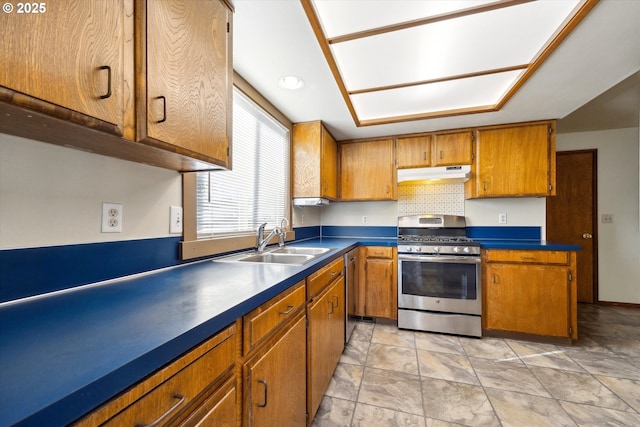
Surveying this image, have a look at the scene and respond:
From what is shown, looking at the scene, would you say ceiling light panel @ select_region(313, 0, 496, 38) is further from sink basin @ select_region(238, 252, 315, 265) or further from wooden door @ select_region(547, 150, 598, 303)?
wooden door @ select_region(547, 150, 598, 303)

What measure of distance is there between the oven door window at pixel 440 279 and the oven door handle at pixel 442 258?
0.11ft

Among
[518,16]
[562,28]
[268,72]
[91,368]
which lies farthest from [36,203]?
[562,28]

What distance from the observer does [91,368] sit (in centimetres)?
44

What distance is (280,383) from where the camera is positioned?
42.6 inches

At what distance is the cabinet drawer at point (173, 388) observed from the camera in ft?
1.50

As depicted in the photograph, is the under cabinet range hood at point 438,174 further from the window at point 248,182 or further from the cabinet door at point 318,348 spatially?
the cabinet door at point 318,348

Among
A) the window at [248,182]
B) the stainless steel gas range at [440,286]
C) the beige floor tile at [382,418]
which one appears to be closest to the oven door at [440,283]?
the stainless steel gas range at [440,286]

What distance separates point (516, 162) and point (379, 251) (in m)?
1.70

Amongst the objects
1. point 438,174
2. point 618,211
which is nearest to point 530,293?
point 438,174

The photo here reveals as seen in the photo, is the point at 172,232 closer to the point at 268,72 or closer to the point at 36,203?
the point at 36,203

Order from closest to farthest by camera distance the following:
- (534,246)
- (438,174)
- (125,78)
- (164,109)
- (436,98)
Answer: (125,78)
(164,109)
(436,98)
(534,246)
(438,174)

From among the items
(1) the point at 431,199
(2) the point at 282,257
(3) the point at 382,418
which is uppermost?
(1) the point at 431,199

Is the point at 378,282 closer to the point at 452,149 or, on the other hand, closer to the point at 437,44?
the point at 452,149

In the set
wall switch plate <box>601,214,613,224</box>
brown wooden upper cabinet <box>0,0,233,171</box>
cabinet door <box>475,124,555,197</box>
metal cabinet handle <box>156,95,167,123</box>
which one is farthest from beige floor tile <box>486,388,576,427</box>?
wall switch plate <box>601,214,613,224</box>
